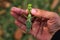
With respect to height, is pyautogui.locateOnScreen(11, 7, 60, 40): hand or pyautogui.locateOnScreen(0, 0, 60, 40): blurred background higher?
pyautogui.locateOnScreen(11, 7, 60, 40): hand

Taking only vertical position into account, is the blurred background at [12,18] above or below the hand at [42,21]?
below

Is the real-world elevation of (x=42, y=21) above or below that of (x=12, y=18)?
above

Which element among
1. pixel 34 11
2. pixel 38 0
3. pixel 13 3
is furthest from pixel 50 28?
pixel 13 3

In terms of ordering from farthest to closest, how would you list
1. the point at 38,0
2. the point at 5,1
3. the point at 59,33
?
the point at 5,1 → the point at 38,0 → the point at 59,33

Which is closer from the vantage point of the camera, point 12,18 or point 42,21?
point 42,21

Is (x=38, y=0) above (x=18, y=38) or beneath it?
above

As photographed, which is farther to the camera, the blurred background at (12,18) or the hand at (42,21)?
the blurred background at (12,18)

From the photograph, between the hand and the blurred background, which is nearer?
the hand

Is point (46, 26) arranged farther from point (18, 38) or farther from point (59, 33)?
point (18, 38)

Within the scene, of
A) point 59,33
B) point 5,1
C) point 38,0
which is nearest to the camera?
point 59,33

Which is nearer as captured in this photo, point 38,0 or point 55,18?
point 55,18

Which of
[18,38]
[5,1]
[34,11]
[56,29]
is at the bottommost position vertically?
[18,38]
